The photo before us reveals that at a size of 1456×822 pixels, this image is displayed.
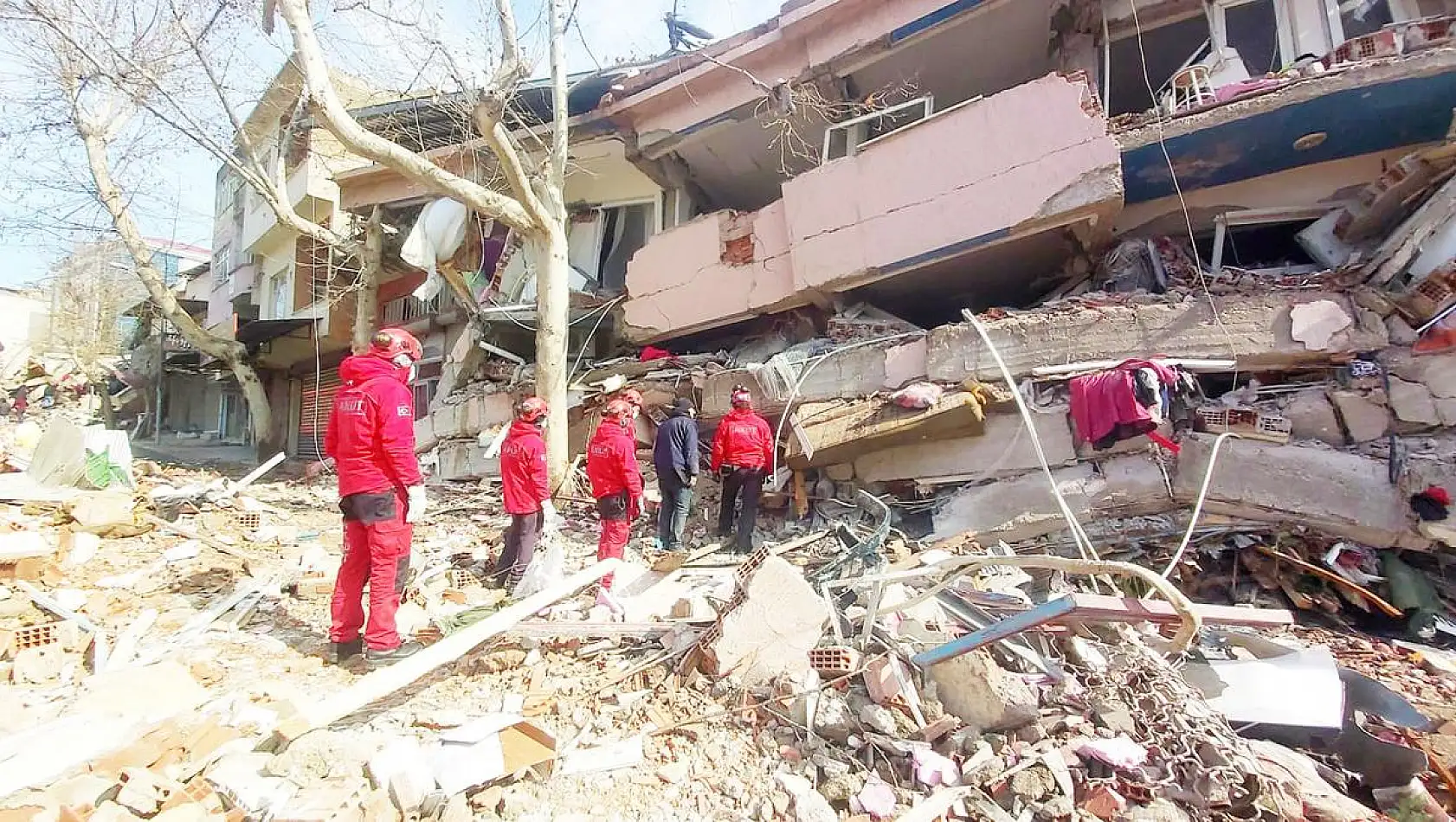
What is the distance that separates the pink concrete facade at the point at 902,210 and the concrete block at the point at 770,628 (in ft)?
16.2

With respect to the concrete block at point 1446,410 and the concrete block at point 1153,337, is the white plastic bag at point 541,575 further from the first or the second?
the concrete block at point 1446,410

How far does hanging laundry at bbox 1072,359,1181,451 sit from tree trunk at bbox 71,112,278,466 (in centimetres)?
1510

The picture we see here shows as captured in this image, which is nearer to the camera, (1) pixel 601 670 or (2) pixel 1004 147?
(1) pixel 601 670

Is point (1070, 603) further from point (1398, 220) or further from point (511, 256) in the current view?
point (511, 256)

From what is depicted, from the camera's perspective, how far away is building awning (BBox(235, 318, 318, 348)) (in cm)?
1505

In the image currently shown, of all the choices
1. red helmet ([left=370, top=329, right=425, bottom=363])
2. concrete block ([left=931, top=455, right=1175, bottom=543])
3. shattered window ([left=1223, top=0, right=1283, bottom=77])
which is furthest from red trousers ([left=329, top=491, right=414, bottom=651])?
shattered window ([left=1223, top=0, right=1283, bottom=77])

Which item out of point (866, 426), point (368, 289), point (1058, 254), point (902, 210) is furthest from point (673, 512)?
point (368, 289)

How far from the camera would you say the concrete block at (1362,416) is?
5055mm

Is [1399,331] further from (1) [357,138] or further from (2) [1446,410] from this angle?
(1) [357,138]

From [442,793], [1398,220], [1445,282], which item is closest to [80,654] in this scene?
[442,793]

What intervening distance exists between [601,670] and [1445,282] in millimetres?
6704

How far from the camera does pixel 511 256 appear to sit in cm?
1119

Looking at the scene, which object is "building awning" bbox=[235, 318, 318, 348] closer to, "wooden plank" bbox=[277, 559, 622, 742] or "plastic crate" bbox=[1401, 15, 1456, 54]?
"wooden plank" bbox=[277, 559, 622, 742]

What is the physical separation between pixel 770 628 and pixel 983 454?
3.79 metres
